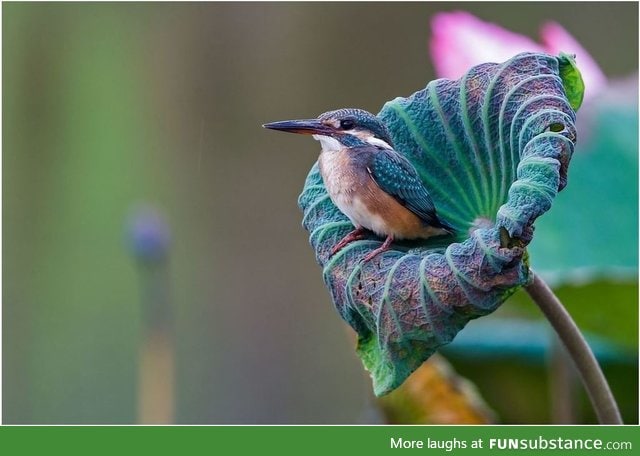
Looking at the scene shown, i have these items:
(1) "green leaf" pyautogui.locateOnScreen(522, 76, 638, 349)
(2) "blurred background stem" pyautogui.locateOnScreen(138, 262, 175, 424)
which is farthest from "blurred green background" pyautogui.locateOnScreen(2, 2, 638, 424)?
(1) "green leaf" pyautogui.locateOnScreen(522, 76, 638, 349)

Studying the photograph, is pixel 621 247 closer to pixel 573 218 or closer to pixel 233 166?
pixel 573 218

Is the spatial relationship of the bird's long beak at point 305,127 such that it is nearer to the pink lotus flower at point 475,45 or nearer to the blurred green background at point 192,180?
the pink lotus flower at point 475,45

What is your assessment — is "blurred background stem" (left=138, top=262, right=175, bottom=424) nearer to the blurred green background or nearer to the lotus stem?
the lotus stem

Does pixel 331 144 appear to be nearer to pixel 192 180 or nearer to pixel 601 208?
pixel 601 208

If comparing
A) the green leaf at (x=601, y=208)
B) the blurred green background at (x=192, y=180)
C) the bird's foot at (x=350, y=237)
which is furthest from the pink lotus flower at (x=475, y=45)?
the blurred green background at (x=192, y=180)

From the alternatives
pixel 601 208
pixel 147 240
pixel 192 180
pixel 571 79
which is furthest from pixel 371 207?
pixel 192 180

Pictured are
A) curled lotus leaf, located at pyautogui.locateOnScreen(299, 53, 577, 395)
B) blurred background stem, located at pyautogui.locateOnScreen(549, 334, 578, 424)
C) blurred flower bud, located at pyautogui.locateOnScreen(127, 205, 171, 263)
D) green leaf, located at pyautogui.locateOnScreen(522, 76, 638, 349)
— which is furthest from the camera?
Result: blurred flower bud, located at pyautogui.locateOnScreen(127, 205, 171, 263)

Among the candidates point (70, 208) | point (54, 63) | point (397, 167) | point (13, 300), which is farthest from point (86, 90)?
point (397, 167)
